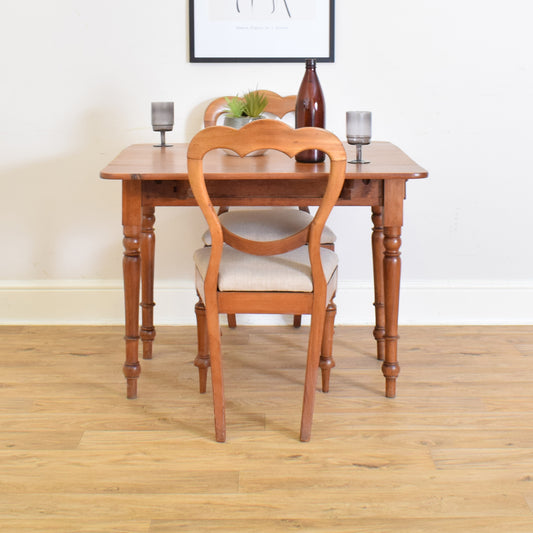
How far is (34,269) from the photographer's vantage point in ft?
9.86

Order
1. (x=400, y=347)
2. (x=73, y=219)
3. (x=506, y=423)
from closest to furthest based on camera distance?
(x=506, y=423)
(x=400, y=347)
(x=73, y=219)

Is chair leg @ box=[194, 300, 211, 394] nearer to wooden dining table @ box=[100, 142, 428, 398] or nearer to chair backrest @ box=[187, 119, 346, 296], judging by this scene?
wooden dining table @ box=[100, 142, 428, 398]

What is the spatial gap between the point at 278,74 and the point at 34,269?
124cm

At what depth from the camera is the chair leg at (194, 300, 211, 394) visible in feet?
7.47

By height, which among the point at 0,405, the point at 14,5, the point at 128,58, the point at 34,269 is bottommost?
the point at 0,405

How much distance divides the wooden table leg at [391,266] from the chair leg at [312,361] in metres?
0.30

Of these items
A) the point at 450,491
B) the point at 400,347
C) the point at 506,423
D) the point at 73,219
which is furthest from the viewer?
the point at 73,219

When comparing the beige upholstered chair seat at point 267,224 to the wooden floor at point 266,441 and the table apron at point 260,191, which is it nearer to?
the table apron at point 260,191

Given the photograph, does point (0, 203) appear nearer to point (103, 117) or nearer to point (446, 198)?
point (103, 117)

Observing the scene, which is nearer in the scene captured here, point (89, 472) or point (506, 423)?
point (89, 472)

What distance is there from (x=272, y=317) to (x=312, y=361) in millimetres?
993

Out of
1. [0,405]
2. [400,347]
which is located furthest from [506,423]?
[0,405]

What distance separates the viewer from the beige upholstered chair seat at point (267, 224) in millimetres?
2293

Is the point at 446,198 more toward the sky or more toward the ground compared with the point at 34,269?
more toward the sky
